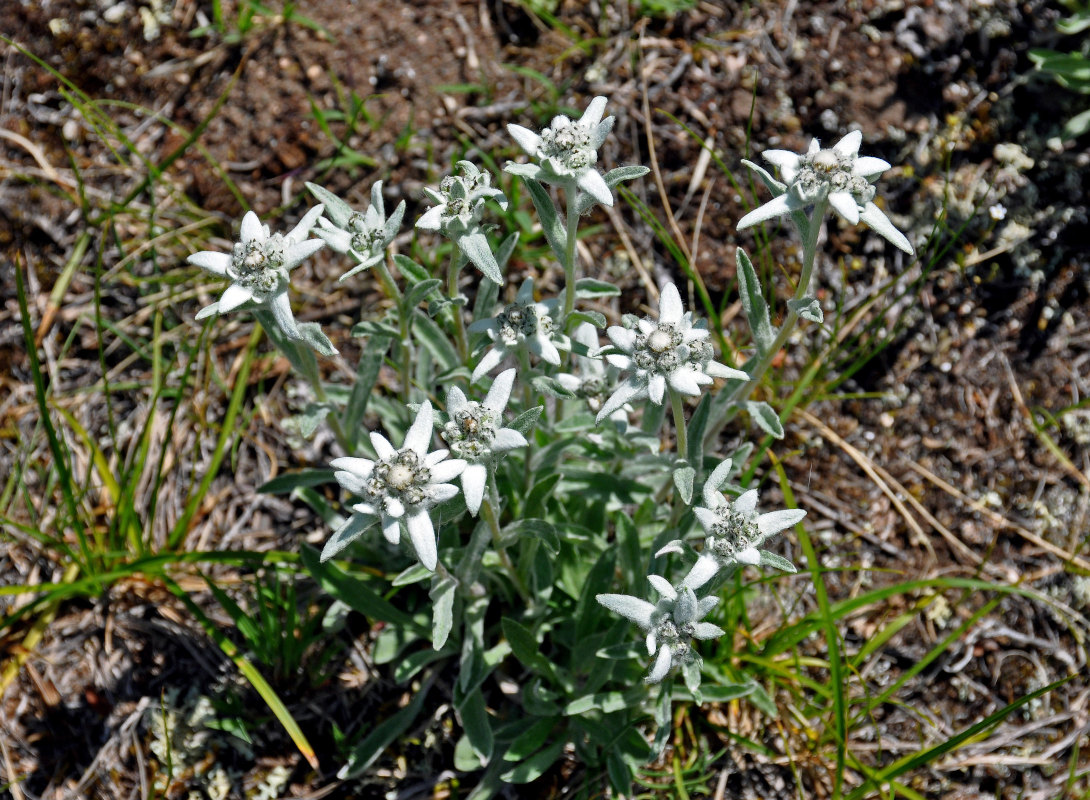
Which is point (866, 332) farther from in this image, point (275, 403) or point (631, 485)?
point (275, 403)

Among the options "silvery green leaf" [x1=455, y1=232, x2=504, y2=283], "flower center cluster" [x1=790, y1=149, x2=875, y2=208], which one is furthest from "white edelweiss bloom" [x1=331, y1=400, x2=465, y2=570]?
"flower center cluster" [x1=790, y1=149, x2=875, y2=208]

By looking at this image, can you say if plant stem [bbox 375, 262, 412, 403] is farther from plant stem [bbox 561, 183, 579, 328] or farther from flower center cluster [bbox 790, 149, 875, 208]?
flower center cluster [bbox 790, 149, 875, 208]

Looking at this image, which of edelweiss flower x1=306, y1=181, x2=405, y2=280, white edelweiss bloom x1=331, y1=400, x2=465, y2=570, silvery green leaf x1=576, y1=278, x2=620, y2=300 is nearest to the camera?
white edelweiss bloom x1=331, y1=400, x2=465, y2=570

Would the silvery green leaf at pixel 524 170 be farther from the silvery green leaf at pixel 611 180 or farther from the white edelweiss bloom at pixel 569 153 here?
the silvery green leaf at pixel 611 180

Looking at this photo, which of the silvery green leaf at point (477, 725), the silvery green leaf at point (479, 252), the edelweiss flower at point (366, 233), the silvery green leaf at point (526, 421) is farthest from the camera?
the silvery green leaf at point (477, 725)

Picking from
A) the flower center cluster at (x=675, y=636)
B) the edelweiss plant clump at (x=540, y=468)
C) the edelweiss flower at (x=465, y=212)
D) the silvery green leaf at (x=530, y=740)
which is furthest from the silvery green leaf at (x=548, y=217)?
the silvery green leaf at (x=530, y=740)

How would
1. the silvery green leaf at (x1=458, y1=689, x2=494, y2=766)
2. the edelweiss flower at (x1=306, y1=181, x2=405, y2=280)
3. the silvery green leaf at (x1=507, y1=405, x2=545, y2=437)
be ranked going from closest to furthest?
the silvery green leaf at (x1=507, y1=405, x2=545, y2=437) → the edelweiss flower at (x1=306, y1=181, x2=405, y2=280) → the silvery green leaf at (x1=458, y1=689, x2=494, y2=766)
